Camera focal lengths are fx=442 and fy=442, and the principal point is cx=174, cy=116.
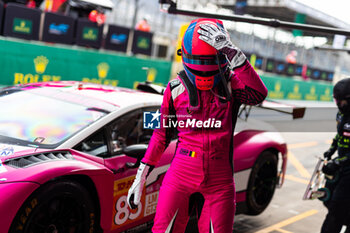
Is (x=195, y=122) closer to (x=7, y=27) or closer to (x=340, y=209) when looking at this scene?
(x=340, y=209)

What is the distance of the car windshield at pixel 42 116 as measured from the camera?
11.4 feet

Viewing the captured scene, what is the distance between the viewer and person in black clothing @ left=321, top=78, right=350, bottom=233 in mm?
4133

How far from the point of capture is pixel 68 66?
11477mm

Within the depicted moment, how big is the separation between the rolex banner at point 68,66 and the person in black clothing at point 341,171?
5.47 m

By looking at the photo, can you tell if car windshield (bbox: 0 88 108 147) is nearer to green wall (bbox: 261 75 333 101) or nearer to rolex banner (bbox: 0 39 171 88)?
rolex banner (bbox: 0 39 171 88)

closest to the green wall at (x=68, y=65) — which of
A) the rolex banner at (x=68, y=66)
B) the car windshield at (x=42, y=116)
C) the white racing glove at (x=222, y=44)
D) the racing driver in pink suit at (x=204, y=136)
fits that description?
the rolex banner at (x=68, y=66)

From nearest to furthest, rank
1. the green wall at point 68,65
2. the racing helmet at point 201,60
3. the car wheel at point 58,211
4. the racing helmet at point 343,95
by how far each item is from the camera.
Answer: the racing helmet at point 201,60 < the car wheel at point 58,211 < the racing helmet at point 343,95 < the green wall at point 68,65

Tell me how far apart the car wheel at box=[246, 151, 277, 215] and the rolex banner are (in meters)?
4.52

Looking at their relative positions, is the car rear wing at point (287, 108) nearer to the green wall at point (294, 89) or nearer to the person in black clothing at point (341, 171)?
the person in black clothing at point (341, 171)

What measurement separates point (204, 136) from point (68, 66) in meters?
9.42

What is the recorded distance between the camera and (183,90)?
2.71 metres

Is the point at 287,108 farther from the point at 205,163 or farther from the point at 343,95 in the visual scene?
the point at 205,163

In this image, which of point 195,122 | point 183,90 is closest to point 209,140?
point 195,122

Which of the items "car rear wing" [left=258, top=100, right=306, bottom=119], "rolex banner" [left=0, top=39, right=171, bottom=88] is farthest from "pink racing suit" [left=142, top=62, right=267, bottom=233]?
"rolex banner" [left=0, top=39, right=171, bottom=88]
